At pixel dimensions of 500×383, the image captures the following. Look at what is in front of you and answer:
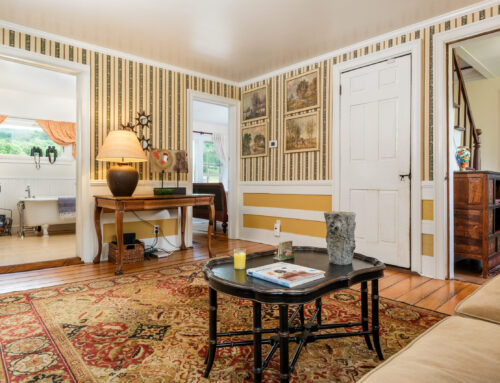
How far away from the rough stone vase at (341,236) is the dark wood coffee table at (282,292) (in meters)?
0.05

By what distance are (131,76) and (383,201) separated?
10.5 feet

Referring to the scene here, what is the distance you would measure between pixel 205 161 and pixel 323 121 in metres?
5.58

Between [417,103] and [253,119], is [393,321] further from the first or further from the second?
[253,119]

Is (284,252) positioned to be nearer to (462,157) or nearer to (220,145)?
(462,157)

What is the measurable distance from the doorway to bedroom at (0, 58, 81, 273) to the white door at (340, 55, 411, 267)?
384 centimetres

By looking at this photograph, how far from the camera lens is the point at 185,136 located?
14.4 ft

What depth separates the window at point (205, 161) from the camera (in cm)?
895

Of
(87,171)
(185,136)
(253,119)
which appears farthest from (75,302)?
(253,119)

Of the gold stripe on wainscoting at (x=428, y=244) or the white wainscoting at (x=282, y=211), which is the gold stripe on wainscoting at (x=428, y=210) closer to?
the gold stripe on wainscoting at (x=428, y=244)

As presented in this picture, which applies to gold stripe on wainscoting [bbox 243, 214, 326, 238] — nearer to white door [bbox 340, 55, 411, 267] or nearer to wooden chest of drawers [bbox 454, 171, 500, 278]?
white door [bbox 340, 55, 411, 267]

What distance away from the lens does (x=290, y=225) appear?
4.34 metres

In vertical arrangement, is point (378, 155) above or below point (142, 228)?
above

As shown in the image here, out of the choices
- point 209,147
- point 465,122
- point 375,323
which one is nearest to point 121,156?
point 375,323

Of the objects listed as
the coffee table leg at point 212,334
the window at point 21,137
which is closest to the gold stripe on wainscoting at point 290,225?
the coffee table leg at point 212,334
